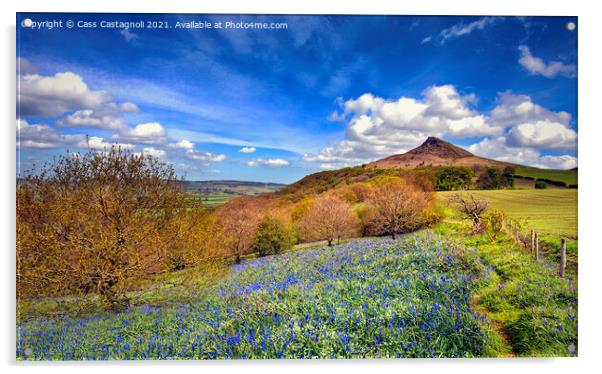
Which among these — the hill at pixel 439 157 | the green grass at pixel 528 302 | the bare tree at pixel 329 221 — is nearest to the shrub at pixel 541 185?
the hill at pixel 439 157

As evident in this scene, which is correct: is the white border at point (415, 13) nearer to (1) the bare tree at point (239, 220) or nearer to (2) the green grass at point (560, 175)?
(2) the green grass at point (560, 175)

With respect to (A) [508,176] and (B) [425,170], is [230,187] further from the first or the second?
(A) [508,176]

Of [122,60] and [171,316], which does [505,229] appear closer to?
[171,316]

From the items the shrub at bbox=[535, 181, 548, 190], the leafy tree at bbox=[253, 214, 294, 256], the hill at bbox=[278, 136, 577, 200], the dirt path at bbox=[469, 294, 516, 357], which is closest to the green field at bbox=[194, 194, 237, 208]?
the leafy tree at bbox=[253, 214, 294, 256]

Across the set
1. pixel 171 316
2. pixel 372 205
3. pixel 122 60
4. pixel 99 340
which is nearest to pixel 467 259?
pixel 372 205

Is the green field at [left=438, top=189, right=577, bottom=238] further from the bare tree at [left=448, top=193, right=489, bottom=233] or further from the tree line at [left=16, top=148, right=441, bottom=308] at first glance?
the tree line at [left=16, top=148, right=441, bottom=308]

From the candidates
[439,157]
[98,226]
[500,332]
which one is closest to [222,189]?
[98,226]
